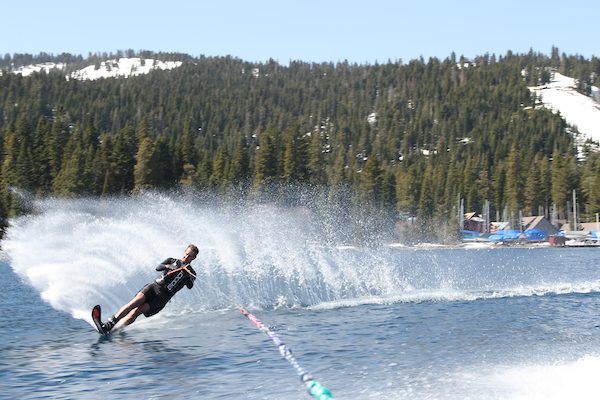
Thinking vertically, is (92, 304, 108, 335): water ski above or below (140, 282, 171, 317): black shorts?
below

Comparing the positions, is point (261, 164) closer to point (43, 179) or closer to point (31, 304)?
point (43, 179)

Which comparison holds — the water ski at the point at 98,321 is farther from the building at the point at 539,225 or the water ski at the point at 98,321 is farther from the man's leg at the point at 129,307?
the building at the point at 539,225

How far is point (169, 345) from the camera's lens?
1539cm

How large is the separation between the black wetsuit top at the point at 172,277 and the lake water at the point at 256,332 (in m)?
1.02

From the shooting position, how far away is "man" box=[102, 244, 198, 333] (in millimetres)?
16750

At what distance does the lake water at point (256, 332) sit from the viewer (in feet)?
38.1

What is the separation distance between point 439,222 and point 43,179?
69778mm

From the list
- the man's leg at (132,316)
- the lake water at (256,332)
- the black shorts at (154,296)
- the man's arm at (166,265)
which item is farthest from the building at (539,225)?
the man's leg at (132,316)

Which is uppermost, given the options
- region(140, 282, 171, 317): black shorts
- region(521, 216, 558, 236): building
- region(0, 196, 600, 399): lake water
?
region(140, 282, 171, 317): black shorts

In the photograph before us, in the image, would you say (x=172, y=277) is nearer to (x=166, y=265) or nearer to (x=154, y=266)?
(x=166, y=265)

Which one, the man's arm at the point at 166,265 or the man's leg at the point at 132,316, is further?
the man's arm at the point at 166,265

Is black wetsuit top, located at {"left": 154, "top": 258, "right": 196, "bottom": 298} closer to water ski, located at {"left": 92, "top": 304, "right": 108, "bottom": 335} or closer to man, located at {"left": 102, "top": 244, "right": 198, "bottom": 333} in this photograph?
man, located at {"left": 102, "top": 244, "right": 198, "bottom": 333}

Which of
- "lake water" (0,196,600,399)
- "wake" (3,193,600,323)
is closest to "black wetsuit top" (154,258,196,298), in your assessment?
"lake water" (0,196,600,399)

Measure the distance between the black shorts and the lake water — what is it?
56 cm
